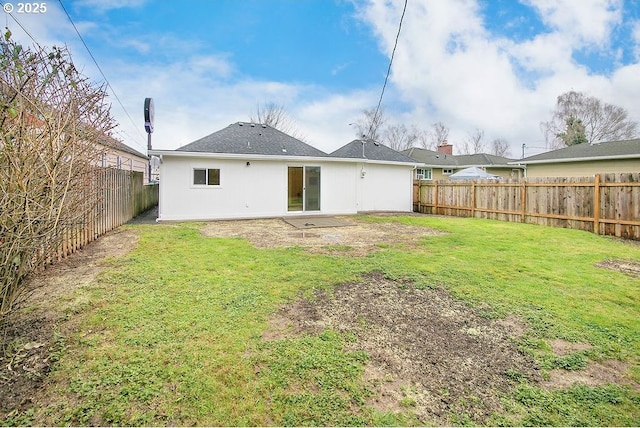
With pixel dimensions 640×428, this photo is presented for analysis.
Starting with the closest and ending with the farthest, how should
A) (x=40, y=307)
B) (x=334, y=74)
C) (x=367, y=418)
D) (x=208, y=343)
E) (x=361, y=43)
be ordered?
(x=367, y=418), (x=208, y=343), (x=40, y=307), (x=361, y=43), (x=334, y=74)

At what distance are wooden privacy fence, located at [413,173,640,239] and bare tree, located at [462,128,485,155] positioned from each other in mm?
31059

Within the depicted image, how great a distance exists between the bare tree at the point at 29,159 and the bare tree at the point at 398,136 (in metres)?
38.5

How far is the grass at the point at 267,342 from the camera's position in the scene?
2109 mm

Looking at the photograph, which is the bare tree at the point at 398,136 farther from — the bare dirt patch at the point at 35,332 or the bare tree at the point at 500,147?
the bare dirt patch at the point at 35,332

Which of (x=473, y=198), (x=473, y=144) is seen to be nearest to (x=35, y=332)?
(x=473, y=198)

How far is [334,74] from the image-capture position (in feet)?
58.9

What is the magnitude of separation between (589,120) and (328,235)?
37075 mm

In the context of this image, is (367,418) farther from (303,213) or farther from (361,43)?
(361,43)

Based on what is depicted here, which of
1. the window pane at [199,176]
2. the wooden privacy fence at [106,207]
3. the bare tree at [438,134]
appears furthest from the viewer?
the bare tree at [438,134]

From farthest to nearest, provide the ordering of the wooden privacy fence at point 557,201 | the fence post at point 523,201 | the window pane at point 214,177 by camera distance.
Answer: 1. the window pane at point 214,177
2. the fence post at point 523,201
3. the wooden privacy fence at point 557,201

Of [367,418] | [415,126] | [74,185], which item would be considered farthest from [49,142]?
[415,126]

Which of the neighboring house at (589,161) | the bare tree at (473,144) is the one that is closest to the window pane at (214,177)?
the neighboring house at (589,161)

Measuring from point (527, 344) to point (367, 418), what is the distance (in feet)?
6.27

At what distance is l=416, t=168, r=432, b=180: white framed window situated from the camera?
2626 cm
